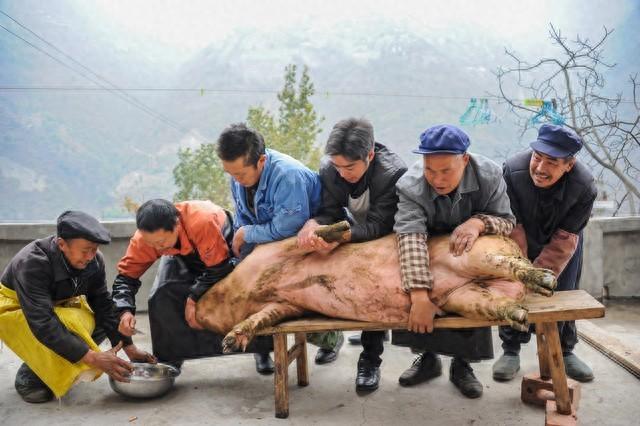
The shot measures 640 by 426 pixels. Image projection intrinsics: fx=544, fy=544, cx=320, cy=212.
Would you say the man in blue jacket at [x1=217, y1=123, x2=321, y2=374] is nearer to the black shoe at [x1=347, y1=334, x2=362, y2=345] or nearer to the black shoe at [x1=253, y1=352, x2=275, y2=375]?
the black shoe at [x1=253, y1=352, x2=275, y2=375]

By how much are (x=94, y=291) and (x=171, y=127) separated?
36.5 metres

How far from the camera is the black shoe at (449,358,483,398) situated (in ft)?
9.27

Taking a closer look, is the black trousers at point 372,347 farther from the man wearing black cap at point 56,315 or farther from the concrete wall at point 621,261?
the concrete wall at point 621,261

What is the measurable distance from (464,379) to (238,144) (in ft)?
5.61

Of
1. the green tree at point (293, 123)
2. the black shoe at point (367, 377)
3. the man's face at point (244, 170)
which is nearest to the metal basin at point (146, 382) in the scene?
the black shoe at point (367, 377)

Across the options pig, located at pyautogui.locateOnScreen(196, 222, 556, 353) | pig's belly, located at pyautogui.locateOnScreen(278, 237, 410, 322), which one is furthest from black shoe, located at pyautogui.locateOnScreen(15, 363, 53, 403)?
pig's belly, located at pyautogui.locateOnScreen(278, 237, 410, 322)

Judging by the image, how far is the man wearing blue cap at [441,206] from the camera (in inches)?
94.2

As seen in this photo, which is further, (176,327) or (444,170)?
(176,327)

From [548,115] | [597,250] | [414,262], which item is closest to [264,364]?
[414,262]

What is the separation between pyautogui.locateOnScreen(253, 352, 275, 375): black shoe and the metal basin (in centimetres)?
54

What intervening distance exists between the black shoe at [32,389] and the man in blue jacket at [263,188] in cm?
126

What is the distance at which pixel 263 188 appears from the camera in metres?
2.84

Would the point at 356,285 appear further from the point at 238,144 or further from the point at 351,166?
the point at 238,144

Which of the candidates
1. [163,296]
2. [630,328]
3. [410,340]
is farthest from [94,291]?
[630,328]
